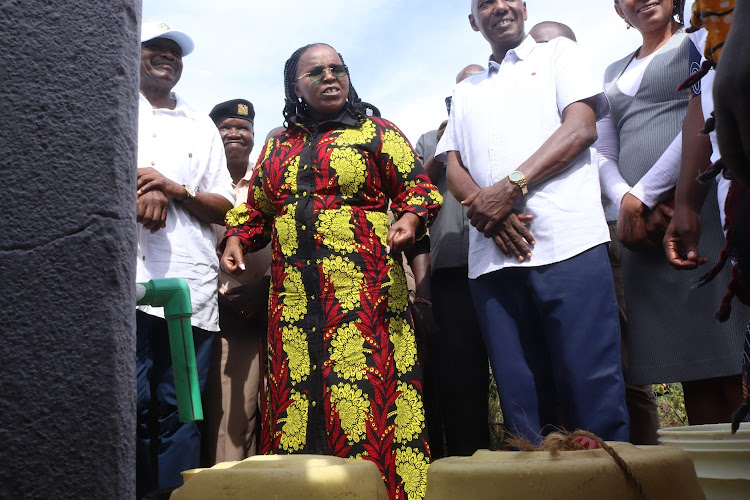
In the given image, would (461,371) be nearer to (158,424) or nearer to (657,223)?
(657,223)

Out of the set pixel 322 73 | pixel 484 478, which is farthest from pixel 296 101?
pixel 484 478

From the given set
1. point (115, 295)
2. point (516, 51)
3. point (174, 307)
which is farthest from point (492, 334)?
point (115, 295)

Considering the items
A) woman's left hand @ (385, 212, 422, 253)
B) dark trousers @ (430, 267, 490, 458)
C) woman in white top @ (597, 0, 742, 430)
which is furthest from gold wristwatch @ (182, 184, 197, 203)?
woman in white top @ (597, 0, 742, 430)

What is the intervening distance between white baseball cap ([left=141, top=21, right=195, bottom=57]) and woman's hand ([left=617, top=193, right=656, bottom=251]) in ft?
7.52

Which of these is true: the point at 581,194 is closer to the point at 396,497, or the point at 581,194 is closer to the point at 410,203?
the point at 410,203

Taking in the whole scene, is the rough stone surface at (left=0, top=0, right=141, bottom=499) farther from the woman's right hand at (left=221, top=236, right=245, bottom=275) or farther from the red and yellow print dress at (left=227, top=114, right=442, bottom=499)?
the woman's right hand at (left=221, top=236, right=245, bottom=275)

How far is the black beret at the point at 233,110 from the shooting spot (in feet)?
15.9

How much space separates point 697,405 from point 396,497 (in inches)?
47.0

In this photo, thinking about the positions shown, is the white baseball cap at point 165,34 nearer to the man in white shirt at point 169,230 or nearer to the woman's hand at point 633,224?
the man in white shirt at point 169,230

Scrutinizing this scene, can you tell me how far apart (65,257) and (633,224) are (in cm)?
231

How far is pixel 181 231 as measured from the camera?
3439 millimetres

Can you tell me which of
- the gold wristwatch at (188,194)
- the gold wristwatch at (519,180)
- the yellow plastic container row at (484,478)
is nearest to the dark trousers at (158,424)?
the gold wristwatch at (188,194)

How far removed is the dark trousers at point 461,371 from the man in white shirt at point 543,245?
54 centimetres

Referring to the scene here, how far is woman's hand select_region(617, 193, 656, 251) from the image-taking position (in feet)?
9.30
